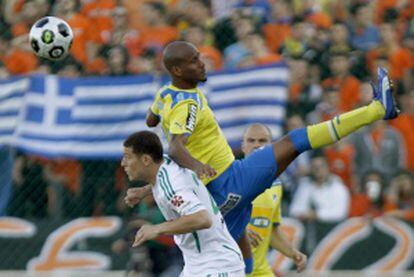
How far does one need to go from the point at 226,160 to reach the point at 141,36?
17.0 ft

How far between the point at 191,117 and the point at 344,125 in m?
1.03

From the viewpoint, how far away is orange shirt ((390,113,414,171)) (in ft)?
43.4

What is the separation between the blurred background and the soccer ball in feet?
8.81

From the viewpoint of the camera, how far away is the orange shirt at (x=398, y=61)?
1379 centimetres

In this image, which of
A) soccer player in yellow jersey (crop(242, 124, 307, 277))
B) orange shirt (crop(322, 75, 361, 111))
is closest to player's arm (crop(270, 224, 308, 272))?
soccer player in yellow jersey (crop(242, 124, 307, 277))

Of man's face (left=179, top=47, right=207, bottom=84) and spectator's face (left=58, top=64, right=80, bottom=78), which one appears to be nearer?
man's face (left=179, top=47, right=207, bottom=84)

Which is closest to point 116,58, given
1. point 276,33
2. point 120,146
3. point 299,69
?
point 120,146

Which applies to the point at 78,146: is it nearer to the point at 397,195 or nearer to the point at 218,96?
the point at 218,96

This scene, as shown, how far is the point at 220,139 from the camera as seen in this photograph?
9.01m

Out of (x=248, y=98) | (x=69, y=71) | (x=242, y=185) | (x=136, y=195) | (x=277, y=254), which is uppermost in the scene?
(x=69, y=71)

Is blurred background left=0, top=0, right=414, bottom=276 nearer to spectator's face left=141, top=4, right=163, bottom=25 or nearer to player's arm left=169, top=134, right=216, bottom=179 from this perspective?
spectator's face left=141, top=4, right=163, bottom=25

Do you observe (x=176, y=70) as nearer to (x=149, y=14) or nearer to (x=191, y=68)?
(x=191, y=68)

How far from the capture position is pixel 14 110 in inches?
519

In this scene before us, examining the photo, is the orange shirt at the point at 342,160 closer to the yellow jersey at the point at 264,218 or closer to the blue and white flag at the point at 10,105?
the blue and white flag at the point at 10,105
